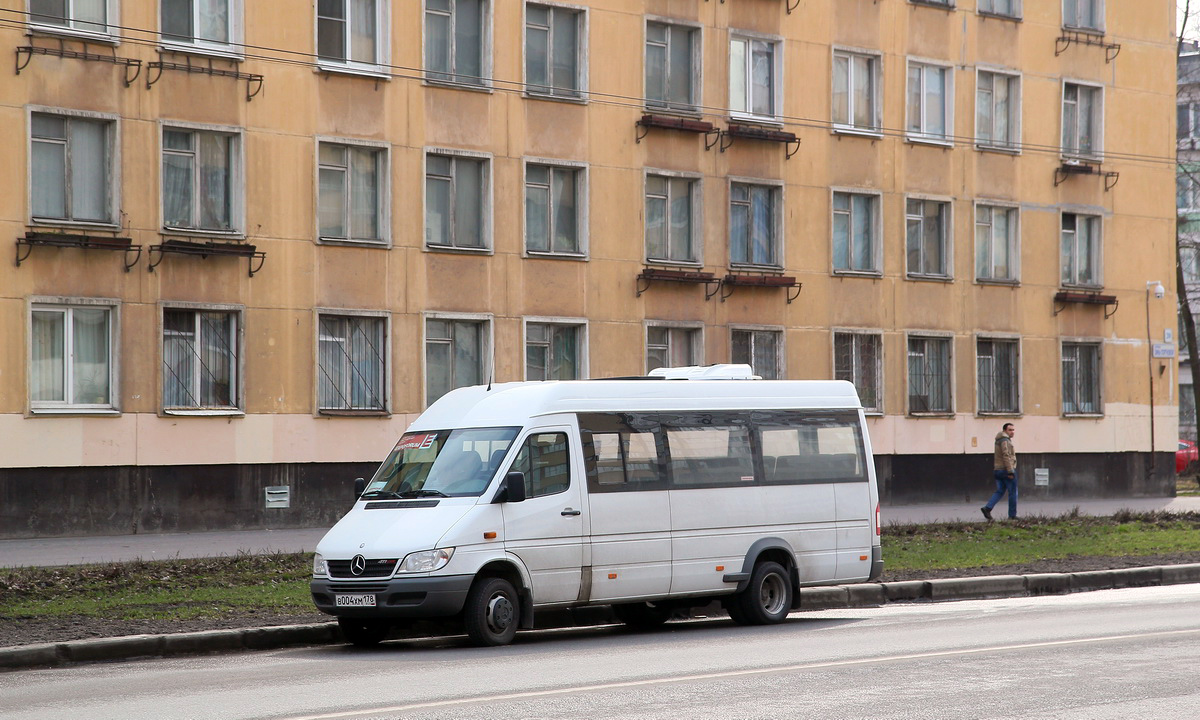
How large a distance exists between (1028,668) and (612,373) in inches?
845

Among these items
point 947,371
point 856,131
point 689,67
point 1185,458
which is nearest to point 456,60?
point 689,67

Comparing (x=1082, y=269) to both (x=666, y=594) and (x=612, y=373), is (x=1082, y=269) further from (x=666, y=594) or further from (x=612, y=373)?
(x=666, y=594)

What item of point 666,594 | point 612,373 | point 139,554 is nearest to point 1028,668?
point 666,594

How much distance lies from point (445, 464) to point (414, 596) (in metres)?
1.52

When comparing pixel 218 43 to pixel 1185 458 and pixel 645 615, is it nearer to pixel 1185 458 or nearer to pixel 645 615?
pixel 645 615

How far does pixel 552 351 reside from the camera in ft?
104

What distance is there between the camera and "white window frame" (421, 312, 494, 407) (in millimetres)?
30062

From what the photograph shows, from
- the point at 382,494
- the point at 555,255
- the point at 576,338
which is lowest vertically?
the point at 382,494

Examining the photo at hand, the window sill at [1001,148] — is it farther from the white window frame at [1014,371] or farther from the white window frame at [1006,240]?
the white window frame at [1014,371]

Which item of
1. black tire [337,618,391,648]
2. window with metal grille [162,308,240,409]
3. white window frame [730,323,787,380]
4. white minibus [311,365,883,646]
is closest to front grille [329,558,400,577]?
white minibus [311,365,883,646]

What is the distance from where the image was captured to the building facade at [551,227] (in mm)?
26531

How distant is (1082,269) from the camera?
135 feet

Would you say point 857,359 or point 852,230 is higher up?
point 852,230

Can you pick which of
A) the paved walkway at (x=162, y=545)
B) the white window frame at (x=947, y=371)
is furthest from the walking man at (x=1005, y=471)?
the white window frame at (x=947, y=371)
